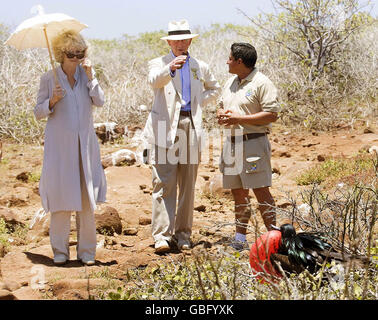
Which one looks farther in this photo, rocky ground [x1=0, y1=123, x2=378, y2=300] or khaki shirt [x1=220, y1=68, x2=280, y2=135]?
khaki shirt [x1=220, y1=68, x2=280, y2=135]

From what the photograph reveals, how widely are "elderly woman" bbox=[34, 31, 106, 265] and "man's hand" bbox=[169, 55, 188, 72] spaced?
590 millimetres

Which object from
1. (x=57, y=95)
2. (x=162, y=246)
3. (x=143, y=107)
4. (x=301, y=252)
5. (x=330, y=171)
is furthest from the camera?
(x=143, y=107)

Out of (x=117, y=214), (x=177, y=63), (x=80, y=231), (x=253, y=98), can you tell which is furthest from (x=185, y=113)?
(x=117, y=214)

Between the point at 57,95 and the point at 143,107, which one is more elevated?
the point at 57,95

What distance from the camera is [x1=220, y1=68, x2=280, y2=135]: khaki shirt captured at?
5.25 meters

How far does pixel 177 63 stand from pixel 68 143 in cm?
102

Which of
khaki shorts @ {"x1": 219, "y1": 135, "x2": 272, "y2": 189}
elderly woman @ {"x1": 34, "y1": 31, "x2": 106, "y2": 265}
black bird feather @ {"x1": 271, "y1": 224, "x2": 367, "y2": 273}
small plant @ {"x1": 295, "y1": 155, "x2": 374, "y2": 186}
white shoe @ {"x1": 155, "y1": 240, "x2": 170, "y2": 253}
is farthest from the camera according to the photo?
small plant @ {"x1": 295, "y1": 155, "x2": 374, "y2": 186}

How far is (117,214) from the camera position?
6.45 m

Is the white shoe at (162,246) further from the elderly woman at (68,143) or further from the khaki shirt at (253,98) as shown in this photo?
the khaki shirt at (253,98)

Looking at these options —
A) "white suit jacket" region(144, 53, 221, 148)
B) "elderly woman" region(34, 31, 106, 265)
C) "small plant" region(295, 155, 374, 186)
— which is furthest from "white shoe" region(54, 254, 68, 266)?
"small plant" region(295, 155, 374, 186)

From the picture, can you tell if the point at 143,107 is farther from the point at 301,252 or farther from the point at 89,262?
the point at 301,252

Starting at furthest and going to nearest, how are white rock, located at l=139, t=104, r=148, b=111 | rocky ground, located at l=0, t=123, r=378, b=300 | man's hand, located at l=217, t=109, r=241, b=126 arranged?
white rock, located at l=139, t=104, r=148, b=111
man's hand, located at l=217, t=109, r=241, b=126
rocky ground, located at l=0, t=123, r=378, b=300

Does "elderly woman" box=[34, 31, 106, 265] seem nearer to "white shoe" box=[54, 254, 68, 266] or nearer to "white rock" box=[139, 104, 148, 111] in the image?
"white shoe" box=[54, 254, 68, 266]

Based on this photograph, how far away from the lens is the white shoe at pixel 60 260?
5062 mm
